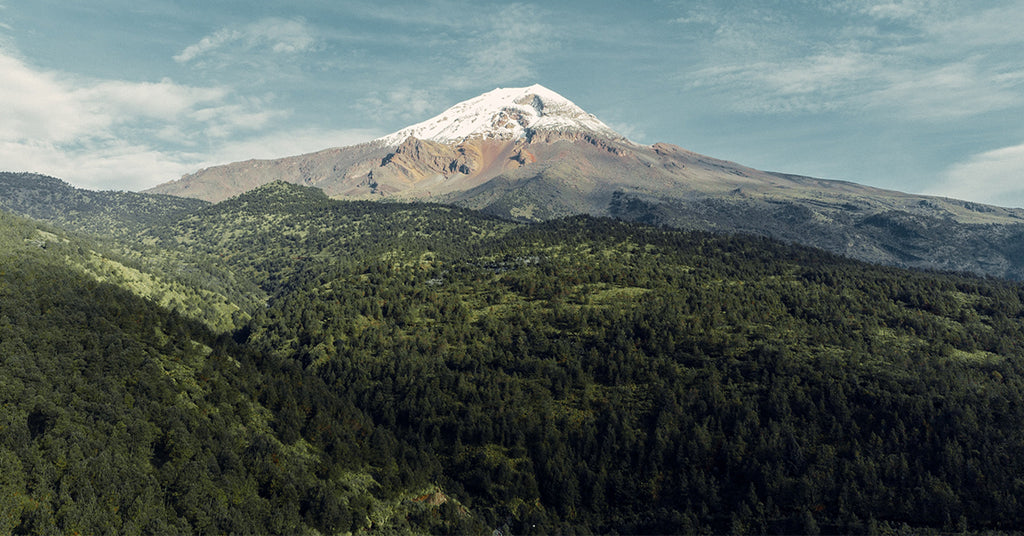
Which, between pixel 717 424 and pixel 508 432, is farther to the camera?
pixel 508 432

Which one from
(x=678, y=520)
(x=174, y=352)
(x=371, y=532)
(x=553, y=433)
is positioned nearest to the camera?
(x=371, y=532)

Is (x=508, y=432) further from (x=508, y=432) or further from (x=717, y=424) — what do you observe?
(x=717, y=424)

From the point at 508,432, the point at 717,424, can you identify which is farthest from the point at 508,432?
the point at 717,424

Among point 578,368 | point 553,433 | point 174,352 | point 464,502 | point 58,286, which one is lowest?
point 464,502

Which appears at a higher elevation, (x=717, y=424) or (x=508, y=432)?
(x=717, y=424)

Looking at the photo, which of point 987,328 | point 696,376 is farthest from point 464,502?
point 987,328

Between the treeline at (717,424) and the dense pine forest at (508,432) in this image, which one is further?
the treeline at (717,424)

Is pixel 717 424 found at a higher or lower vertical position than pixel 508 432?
higher

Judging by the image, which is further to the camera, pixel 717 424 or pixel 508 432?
pixel 508 432

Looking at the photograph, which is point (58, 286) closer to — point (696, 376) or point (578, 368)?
point (578, 368)

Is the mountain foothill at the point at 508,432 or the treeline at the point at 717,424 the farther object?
the treeline at the point at 717,424

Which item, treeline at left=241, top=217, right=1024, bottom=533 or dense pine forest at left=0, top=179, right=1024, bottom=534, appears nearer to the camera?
dense pine forest at left=0, top=179, right=1024, bottom=534
